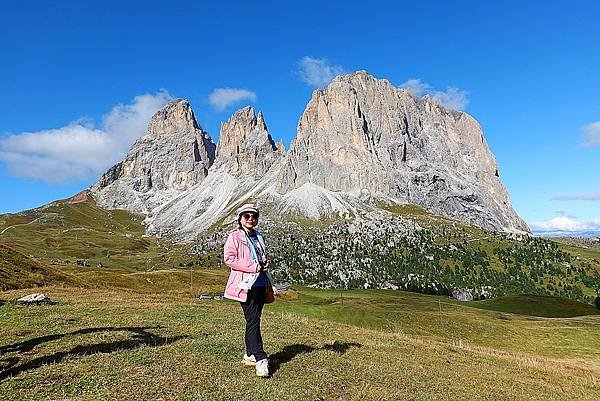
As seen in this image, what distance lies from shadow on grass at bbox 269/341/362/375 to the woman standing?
3.72 feet

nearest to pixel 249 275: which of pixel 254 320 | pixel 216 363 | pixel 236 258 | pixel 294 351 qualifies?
pixel 236 258

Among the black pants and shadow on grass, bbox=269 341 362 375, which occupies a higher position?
the black pants

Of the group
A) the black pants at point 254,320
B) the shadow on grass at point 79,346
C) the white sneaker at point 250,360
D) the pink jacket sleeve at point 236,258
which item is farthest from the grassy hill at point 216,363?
the pink jacket sleeve at point 236,258

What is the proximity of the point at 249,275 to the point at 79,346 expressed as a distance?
6.87m

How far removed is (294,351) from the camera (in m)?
17.8

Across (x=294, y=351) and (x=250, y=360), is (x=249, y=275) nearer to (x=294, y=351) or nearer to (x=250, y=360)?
(x=250, y=360)

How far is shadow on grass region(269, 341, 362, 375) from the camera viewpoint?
15.6 metres

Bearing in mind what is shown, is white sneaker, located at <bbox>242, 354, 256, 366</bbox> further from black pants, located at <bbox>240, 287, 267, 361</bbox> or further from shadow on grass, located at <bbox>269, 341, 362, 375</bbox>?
shadow on grass, located at <bbox>269, 341, 362, 375</bbox>

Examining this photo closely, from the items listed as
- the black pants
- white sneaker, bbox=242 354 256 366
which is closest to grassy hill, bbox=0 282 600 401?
white sneaker, bbox=242 354 256 366

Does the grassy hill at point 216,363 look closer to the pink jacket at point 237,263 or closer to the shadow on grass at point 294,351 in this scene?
the shadow on grass at point 294,351

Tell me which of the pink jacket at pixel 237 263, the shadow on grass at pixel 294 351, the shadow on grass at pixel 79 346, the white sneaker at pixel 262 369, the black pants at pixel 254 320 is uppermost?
the pink jacket at pixel 237 263

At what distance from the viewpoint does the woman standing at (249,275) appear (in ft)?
46.6

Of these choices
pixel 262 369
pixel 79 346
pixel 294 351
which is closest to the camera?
pixel 262 369

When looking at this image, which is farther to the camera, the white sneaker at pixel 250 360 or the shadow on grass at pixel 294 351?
the shadow on grass at pixel 294 351
